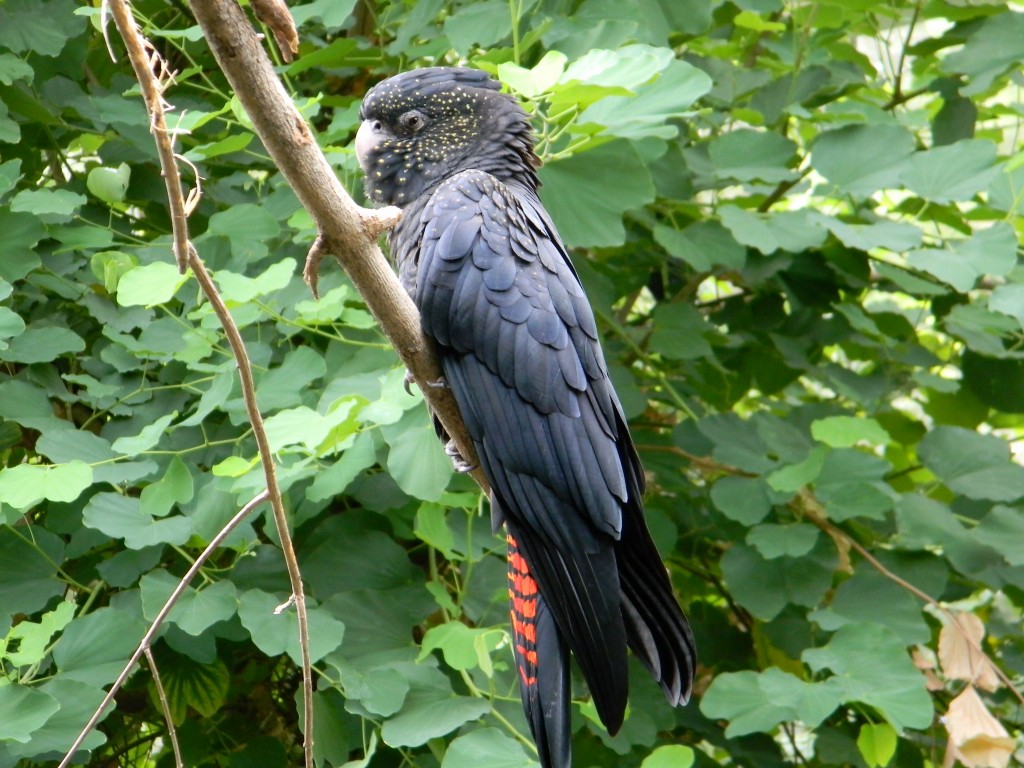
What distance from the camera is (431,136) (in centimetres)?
208

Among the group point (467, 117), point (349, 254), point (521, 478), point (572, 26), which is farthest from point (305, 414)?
point (572, 26)

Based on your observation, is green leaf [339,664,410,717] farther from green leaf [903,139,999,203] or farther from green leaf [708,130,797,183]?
green leaf [903,139,999,203]

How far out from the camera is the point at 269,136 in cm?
126

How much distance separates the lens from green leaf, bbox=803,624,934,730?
2232mm

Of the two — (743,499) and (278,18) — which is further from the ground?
(278,18)

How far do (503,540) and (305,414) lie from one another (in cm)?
65

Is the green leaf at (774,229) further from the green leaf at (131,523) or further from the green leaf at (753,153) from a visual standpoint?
the green leaf at (131,523)

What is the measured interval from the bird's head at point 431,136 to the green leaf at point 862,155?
0.91 meters

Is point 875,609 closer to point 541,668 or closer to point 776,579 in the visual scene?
point 776,579

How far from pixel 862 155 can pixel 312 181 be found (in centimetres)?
173

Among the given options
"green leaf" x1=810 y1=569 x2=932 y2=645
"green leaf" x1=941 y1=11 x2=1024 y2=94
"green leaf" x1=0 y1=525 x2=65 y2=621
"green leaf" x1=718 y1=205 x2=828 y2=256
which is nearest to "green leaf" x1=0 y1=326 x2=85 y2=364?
"green leaf" x1=0 y1=525 x2=65 y2=621

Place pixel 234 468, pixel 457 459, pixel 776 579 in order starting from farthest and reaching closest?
pixel 776 579 < pixel 457 459 < pixel 234 468

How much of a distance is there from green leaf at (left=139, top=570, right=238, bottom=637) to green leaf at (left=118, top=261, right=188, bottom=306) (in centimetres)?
57

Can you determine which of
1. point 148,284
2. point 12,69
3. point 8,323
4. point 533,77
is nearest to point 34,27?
point 12,69
